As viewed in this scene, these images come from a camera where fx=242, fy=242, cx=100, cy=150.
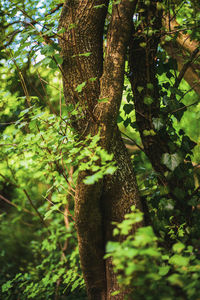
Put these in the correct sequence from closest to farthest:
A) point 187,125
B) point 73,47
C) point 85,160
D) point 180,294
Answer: point 180,294, point 85,160, point 73,47, point 187,125

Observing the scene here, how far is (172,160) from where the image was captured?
1.74m

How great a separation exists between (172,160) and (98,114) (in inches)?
24.6

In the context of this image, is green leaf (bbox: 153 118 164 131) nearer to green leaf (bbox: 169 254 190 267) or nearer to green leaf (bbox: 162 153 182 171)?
green leaf (bbox: 162 153 182 171)

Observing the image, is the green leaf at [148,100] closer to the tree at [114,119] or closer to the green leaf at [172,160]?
the tree at [114,119]

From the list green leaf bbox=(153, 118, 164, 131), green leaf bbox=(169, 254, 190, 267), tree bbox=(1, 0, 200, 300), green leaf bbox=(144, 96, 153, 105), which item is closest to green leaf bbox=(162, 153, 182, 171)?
tree bbox=(1, 0, 200, 300)

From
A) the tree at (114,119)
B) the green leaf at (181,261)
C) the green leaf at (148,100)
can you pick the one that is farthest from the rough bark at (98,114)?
the green leaf at (181,261)

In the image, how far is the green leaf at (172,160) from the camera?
1.72 meters

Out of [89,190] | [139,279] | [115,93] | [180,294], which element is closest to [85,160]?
[89,190]

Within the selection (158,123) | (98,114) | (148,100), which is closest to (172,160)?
(158,123)

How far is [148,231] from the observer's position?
1.08 m

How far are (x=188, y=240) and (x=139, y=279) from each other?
1.00 metres

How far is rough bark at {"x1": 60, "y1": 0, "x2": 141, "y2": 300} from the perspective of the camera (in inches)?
67.8

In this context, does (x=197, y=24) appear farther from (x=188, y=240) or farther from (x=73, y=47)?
(x=188, y=240)

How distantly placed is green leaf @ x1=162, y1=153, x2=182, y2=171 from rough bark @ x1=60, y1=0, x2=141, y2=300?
0.30 metres
